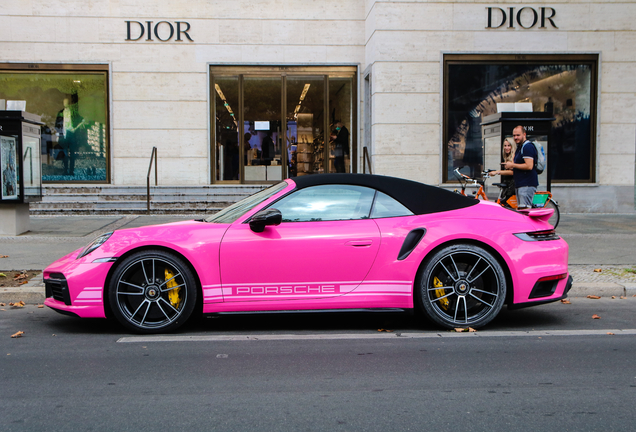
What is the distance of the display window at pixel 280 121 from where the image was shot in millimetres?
16844

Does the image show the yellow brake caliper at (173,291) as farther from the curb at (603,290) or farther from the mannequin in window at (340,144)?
the mannequin in window at (340,144)

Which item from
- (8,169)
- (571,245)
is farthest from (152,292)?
(8,169)

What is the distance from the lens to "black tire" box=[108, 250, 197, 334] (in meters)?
5.05

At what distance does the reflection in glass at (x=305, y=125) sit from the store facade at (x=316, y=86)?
4cm

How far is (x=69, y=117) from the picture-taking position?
16.8 m

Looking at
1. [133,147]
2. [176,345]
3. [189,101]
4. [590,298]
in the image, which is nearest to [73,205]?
[133,147]

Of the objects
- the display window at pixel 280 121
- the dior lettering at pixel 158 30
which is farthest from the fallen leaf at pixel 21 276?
the dior lettering at pixel 158 30

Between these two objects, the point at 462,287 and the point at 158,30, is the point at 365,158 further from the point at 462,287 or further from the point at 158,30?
the point at 462,287

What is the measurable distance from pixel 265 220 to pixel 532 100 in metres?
12.7

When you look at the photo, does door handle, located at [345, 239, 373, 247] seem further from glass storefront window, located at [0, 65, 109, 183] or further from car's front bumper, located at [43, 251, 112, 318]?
glass storefront window, located at [0, 65, 109, 183]

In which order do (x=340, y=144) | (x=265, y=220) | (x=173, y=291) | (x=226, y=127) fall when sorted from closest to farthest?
(x=265, y=220), (x=173, y=291), (x=226, y=127), (x=340, y=144)

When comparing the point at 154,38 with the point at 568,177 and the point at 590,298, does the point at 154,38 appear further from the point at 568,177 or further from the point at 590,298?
the point at 590,298

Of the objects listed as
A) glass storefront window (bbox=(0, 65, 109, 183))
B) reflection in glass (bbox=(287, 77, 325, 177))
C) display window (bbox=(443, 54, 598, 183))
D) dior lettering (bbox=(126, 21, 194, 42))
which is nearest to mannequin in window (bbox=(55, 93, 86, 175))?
glass storefront window (bbox=(0, 65, 109, 183))

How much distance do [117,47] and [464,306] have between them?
45.0 feet
